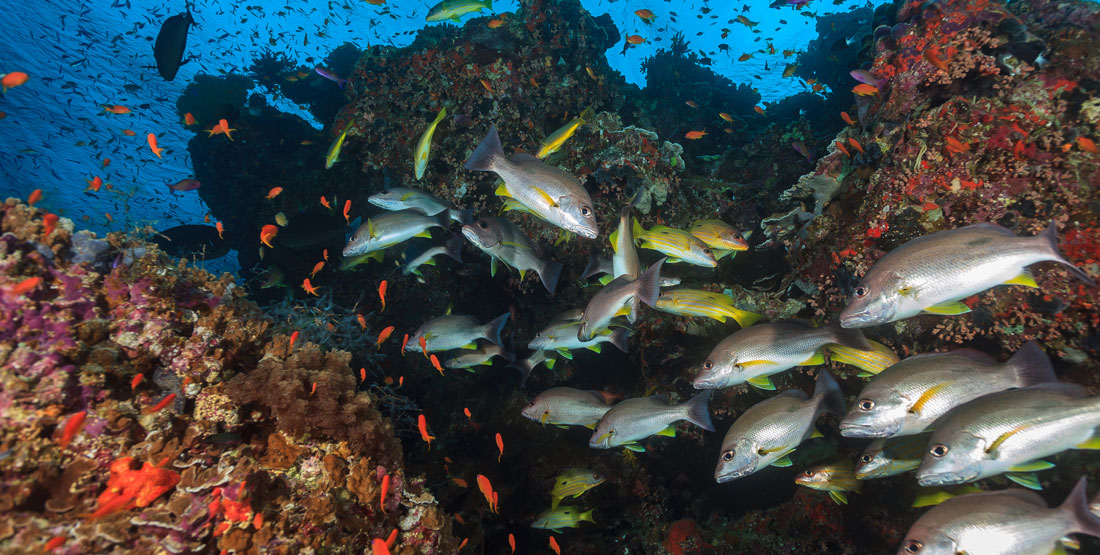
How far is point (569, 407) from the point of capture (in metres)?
4.40

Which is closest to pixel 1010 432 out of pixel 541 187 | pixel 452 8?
pixel 541 187

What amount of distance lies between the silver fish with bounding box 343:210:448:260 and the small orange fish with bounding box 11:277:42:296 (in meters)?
2.58

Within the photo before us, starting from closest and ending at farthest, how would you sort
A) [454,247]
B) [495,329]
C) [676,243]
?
[676,243], [495,329], [454,247]

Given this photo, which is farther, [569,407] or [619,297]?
[569,407]

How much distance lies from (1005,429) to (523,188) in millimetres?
3333

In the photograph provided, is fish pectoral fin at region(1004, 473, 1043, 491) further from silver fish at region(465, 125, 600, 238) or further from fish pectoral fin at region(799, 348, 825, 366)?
silver fish at region(465, 125, 600, 238)

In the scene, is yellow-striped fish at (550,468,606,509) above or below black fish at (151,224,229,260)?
above

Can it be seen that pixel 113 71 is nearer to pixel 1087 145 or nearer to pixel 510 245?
pixel 510 245

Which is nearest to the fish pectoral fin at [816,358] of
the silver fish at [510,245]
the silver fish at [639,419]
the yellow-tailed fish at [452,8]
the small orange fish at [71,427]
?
the silver fish at [639,419]

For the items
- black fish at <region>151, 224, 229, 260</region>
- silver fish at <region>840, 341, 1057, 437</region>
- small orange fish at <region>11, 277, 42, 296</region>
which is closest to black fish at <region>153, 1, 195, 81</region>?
black fish at <region>151, 224, 229, 260</region>

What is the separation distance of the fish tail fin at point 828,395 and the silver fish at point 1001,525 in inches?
29.7

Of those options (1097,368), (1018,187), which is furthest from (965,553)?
(1018,187)

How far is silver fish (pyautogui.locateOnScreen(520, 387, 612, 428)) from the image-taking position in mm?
4355

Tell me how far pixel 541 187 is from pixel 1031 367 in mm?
3458
